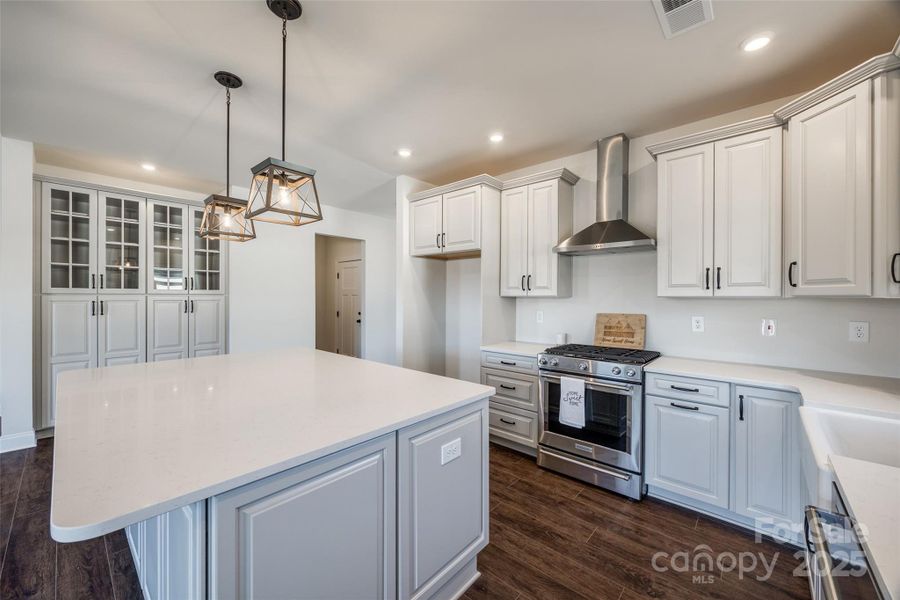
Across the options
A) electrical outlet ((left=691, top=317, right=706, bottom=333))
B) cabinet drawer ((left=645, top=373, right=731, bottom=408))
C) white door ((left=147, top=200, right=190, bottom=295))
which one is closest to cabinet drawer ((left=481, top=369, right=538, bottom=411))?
cabinet drawer ((left=645, top=373, right=731, bottom=408))

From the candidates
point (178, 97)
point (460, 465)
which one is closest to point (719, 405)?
point (460, 465)

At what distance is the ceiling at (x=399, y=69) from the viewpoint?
1684 mm

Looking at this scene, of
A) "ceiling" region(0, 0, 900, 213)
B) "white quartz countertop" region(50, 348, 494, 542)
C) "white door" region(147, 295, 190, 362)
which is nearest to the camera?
"white quartz countertop" region(50, 348, 494, 542)

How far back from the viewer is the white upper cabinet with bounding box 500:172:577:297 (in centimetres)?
314

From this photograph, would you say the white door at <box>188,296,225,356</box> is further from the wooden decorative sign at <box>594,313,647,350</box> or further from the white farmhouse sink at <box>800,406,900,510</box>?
the white farmhouse sink at <box>800,406,900,510</box>

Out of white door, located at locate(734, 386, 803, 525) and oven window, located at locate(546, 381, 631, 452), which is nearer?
white door, located at locate(734, 386, 803, 525)

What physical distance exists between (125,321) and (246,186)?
1876 mm

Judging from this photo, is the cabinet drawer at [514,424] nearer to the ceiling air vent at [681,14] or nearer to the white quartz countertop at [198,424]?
the white quartz countertop at [198,424]

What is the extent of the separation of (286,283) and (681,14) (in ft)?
14.5

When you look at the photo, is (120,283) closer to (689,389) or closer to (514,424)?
(514,424)

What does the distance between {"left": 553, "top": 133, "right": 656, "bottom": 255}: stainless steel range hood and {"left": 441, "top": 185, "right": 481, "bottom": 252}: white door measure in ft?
2.52

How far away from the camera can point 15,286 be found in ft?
9.94

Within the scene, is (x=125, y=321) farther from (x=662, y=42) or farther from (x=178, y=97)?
(x=662, y=42)

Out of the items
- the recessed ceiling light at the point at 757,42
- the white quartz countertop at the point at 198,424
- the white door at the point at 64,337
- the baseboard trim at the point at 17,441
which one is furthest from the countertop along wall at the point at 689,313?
the baseboard trim at the point at 17,441
